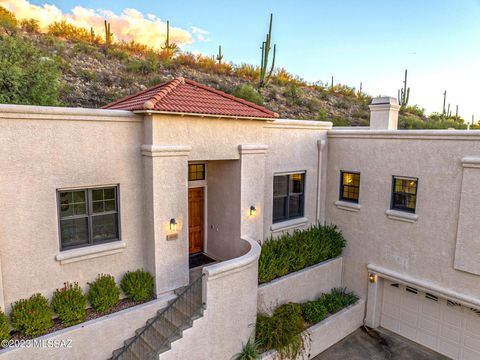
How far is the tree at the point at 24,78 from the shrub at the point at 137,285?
11.1 m

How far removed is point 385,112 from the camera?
→ 572 inches

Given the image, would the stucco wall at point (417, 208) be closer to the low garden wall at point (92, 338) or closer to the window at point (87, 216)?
the low garden wall at point (92, 338)

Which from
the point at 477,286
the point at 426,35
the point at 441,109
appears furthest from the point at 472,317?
the point at 441,109

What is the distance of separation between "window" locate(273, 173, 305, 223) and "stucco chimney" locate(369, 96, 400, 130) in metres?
4.87

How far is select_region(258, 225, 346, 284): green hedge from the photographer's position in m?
11.0

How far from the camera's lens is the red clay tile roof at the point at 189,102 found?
9.00 metres

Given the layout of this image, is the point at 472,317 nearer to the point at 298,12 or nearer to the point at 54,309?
the point at 54,309

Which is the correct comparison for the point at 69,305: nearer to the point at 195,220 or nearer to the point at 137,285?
the point at 137,285

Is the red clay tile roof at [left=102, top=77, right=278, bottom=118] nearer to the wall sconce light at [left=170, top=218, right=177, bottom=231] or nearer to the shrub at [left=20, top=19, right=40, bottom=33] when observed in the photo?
the wall sconce light at [left=170, top=218, right=177, bottom=231]

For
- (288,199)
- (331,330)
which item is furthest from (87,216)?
(331,330)

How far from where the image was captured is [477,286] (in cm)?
1007

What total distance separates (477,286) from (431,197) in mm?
3118

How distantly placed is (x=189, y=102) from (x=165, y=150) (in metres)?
1.85

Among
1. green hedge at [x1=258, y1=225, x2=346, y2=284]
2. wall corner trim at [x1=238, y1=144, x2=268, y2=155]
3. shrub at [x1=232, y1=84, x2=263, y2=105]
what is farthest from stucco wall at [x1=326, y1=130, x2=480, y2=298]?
shrub at [x1=232, y1=84, x2=263, y2=105]
